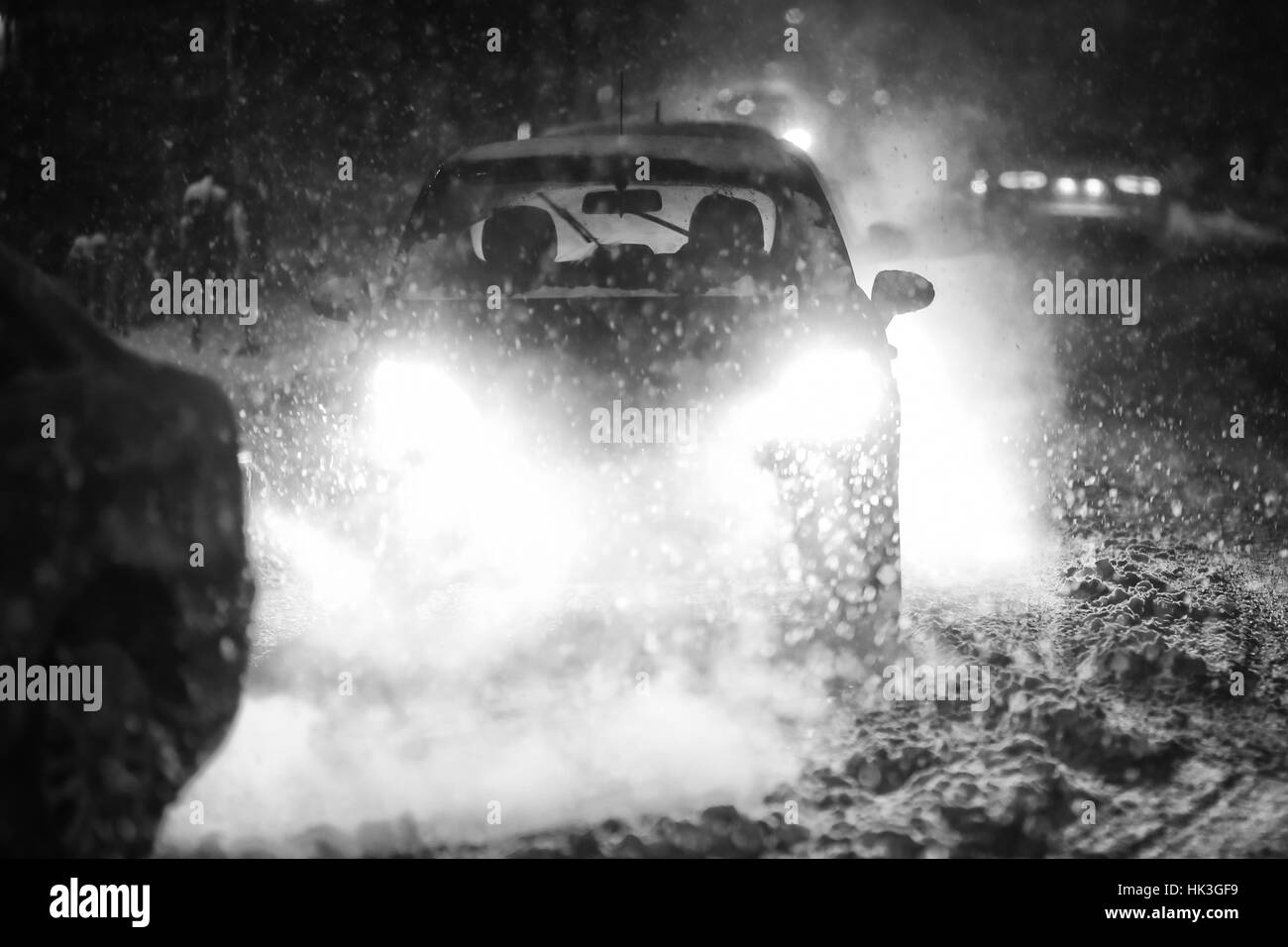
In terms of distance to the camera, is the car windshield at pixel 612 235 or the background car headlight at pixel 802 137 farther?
the background car headlight at pixel 802 137

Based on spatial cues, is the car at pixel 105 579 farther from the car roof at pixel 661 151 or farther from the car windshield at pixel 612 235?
the car roof at pixel 661 151

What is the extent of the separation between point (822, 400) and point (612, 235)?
1273 mm

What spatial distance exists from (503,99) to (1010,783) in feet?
43.4

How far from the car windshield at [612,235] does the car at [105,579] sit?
5.77ft

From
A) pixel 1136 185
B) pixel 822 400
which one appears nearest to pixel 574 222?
pixel 822 400

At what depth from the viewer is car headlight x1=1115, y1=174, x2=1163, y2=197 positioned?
17328mm

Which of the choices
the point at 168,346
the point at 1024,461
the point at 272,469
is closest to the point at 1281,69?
the point at 1024,461

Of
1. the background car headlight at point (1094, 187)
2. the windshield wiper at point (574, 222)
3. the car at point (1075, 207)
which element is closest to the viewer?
the windshield wiper at point (574, 222)

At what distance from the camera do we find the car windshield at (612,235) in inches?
165

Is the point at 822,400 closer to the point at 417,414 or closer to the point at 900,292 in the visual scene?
the point at 900,292

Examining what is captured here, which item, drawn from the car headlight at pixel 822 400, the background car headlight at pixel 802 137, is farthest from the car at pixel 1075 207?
the car headlight at pixel 822 400

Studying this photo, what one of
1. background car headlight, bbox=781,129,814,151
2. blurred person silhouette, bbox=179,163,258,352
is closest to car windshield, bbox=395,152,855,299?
blurred person silhouette, bbox=179,163,258,352

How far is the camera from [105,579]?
205cm

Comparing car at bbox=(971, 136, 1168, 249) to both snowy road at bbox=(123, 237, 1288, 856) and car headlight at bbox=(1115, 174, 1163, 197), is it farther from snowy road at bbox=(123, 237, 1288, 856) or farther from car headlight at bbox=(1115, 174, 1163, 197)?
snowy road at bbox=(123, 237, 1288, 856)
